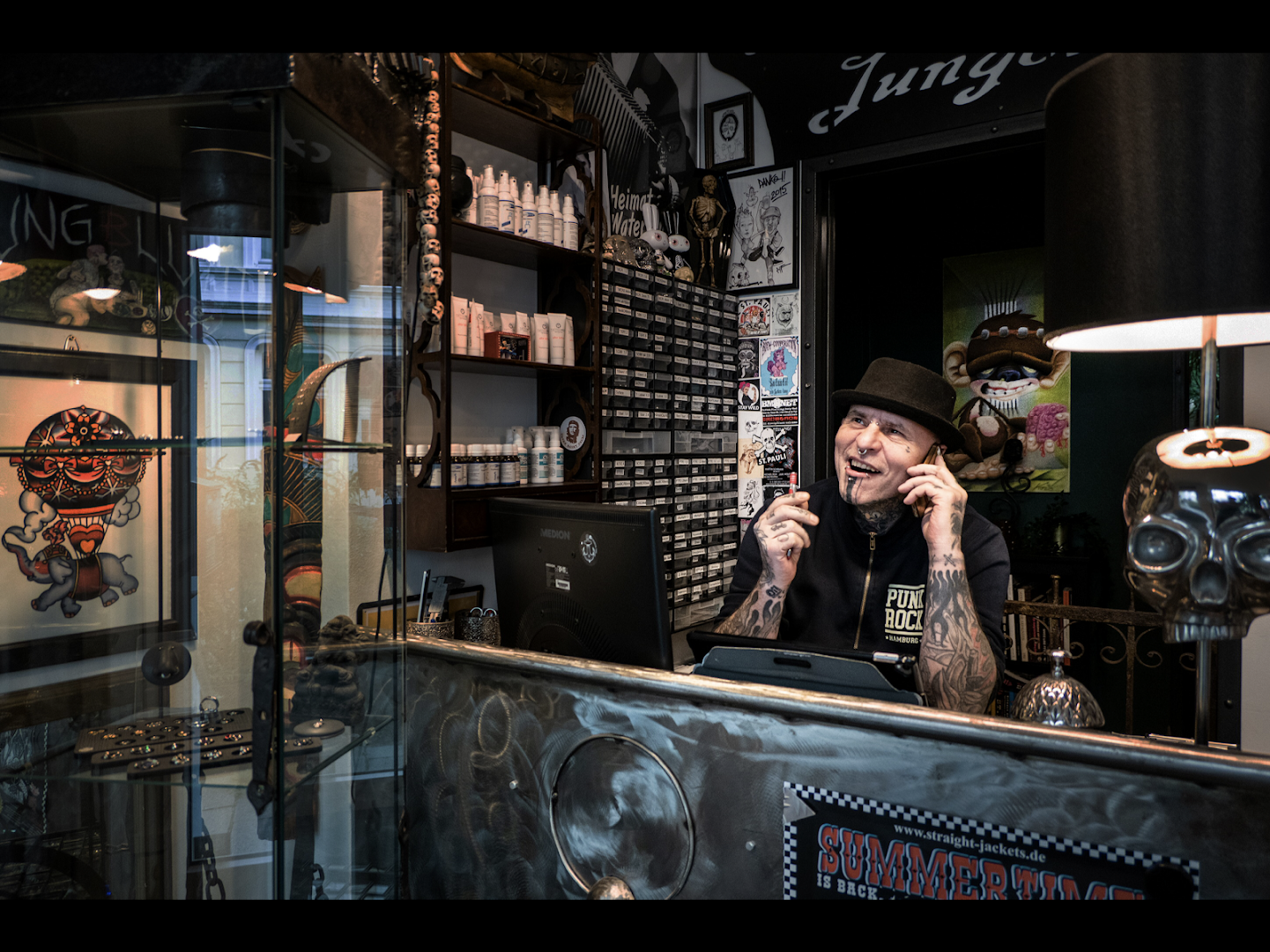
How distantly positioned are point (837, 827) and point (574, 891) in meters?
0.45

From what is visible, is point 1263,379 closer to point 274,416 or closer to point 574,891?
point 574,891

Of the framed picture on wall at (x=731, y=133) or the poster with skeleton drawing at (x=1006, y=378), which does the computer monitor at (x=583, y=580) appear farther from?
the poster with skeleton drawing at (x=1006, y=378)

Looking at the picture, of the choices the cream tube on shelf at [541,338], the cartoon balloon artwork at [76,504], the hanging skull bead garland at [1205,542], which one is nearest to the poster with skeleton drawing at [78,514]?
the cartoon balloon artwork at [76,504]

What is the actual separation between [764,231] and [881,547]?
2449 mm

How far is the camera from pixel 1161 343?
117 centimetres

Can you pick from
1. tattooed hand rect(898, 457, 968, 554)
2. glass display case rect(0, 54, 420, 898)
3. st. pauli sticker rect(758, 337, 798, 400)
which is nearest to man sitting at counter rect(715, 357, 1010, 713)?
tattooed hand rect(898, 457, 968, 554)

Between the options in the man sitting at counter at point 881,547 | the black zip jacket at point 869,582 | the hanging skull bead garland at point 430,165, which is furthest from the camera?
the black zip jacket at point 869,582

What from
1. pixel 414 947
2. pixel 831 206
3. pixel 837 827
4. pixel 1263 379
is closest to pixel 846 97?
pixel 831 206

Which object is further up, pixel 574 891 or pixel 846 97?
pixel 846 97

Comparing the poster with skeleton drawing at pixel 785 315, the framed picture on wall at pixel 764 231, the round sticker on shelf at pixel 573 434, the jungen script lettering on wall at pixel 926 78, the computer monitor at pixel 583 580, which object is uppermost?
the jungen script lettering on wall at pixel 926 78

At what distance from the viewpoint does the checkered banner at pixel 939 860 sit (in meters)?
0.88

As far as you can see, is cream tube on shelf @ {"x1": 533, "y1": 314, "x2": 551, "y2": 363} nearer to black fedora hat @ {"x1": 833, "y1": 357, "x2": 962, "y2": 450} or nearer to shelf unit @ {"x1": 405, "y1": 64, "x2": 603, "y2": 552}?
shelf unit @ {"x1": 405, "y1": 64, "x2": 603, "y2": 552}

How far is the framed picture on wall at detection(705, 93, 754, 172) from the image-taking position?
4.05 meters

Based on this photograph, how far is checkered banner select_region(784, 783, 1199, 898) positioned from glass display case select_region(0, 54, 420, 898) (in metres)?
0.65
